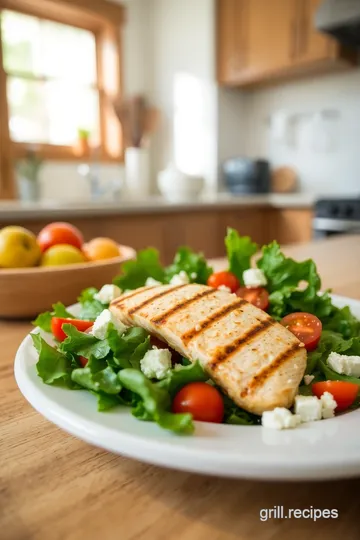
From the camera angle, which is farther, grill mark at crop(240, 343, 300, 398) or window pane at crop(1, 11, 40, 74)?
window pane at crop(1, 11, 40, 74)

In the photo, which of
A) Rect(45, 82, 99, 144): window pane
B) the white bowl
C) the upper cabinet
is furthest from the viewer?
Rect(45, 82, 99, 144): window pane

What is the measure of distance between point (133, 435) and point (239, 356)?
163mm

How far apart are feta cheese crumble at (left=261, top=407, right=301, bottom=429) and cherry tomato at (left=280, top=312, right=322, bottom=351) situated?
7.8 inches

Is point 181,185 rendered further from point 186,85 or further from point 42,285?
point 42,285

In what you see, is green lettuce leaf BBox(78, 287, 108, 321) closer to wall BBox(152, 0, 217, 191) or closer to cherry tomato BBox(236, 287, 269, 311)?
cherry tomato BBox(236, 287, 269, 311)

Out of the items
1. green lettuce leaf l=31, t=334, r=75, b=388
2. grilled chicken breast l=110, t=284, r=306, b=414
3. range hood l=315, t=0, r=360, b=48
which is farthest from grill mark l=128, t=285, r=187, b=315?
range hood l=315, t=0, r=360, b=48

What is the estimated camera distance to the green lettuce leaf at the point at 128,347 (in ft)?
1.77

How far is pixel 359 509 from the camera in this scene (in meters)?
0.44

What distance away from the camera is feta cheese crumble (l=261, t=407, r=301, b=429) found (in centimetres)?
44

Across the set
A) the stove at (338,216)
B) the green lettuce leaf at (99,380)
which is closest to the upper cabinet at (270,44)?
Result: the stove at (338,216)

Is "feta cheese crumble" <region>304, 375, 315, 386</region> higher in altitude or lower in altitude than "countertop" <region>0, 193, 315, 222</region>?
lower

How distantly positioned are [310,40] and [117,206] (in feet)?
6.90

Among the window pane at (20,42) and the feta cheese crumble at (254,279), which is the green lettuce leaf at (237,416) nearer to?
the feta cheese crumble at (254,279)

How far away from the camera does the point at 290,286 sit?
84 centimetres
